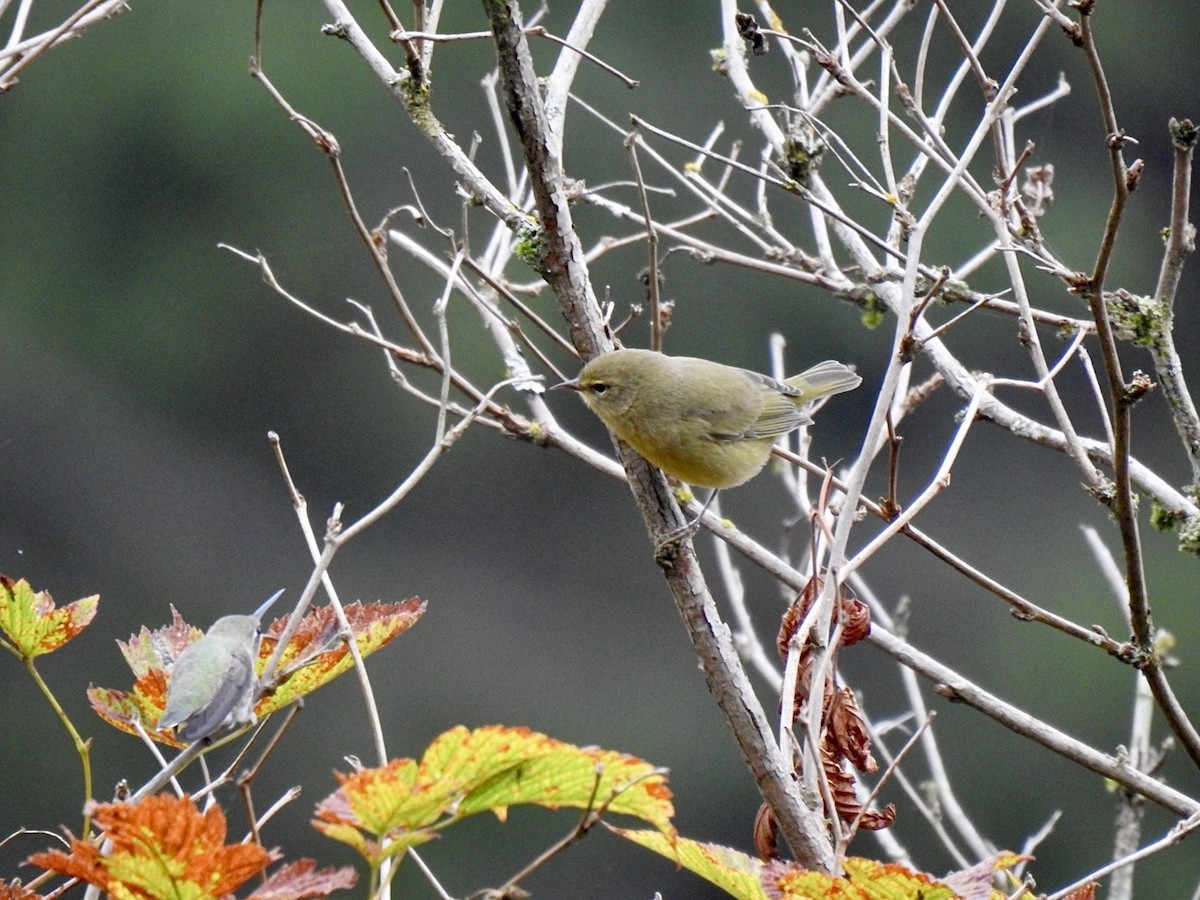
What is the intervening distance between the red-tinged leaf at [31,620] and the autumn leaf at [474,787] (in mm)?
439

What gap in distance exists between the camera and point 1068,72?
16.7m

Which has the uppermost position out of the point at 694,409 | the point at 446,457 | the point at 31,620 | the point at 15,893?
the point at 31,620

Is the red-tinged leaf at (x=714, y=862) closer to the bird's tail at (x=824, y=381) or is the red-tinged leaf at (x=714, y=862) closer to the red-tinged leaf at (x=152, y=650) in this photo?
the red-tinged leaf at (x=152, y=650)

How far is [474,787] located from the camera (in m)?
0.95

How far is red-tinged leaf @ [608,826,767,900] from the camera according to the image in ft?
3.58

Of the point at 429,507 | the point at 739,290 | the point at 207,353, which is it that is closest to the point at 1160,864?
the point at 739,290

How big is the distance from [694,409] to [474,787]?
2325 mm

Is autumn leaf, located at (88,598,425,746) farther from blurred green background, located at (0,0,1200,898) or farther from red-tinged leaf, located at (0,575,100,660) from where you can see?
blurred green background, located at (0,0,1200,898)

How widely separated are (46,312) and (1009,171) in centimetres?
1479

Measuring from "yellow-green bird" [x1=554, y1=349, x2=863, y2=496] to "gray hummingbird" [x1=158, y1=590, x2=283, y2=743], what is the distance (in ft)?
3.79

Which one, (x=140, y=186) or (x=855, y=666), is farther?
(x=140, y=186)

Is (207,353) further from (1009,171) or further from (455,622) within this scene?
(1009,171)

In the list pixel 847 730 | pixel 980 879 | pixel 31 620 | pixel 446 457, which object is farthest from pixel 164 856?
pixel 446 457

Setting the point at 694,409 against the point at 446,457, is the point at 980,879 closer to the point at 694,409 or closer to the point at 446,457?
the point at 694,409
